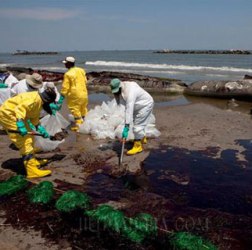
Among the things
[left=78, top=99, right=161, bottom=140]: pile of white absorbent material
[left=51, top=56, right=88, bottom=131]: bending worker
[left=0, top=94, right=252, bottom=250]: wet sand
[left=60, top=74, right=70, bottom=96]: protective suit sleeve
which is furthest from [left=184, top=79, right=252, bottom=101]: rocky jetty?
[left=60, top=74, right=70, bottom=96]: protective suit sleeve

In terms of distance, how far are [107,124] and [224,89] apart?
25.0ft

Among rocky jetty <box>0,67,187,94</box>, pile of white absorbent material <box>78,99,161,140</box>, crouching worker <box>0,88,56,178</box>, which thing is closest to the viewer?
crouching worker <box>0,88,56,178</box>

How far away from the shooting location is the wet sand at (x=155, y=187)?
12.1 feet

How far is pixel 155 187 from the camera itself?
16.6 feet

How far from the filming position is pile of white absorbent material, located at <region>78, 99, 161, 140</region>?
7.65m

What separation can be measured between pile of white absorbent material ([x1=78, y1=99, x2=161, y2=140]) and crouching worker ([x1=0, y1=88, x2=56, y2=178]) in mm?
2425

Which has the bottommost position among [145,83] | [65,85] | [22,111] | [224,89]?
[145,83]

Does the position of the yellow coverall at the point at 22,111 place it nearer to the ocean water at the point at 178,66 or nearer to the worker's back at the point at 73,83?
the worker's back at the point at 73,83

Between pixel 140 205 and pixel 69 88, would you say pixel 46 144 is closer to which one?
pixel 69 88

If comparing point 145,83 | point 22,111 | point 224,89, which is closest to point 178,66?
point 145,83

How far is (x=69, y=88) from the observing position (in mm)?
8172

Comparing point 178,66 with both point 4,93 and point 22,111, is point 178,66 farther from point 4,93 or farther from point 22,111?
point 22,111

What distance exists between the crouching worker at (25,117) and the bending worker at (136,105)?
4.64 feet

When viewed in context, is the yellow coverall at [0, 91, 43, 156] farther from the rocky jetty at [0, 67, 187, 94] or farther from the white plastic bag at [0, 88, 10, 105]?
the rocky jetty at [0, 67, 187, 94]
